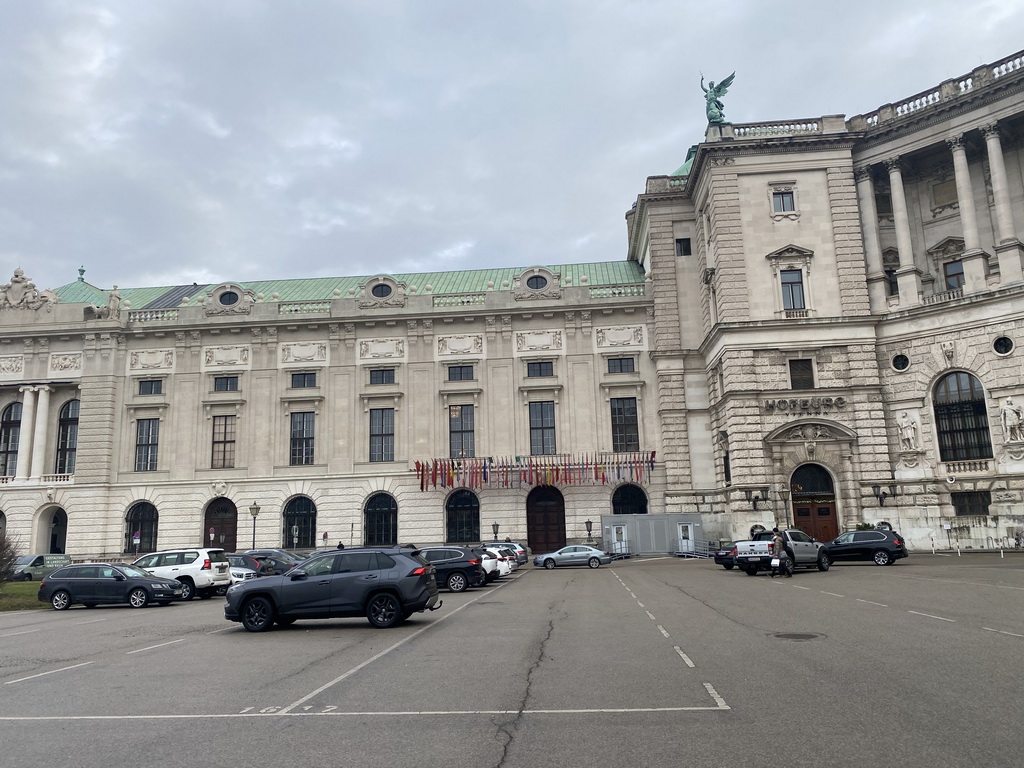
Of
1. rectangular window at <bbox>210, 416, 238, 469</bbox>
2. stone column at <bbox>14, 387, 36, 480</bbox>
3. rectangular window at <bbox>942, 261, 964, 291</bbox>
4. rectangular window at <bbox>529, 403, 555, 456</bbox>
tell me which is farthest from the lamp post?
rectangular window at <bbox>942, 261, 964, 291</bbox>

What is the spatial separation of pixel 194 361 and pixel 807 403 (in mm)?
39135

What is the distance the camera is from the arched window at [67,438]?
5312 cm

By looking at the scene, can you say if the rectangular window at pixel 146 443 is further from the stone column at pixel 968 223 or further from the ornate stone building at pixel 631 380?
the stone column at pixel 968 223

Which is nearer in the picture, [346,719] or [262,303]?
[346,719]

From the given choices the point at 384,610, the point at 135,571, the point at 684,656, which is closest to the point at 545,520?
the point at 135,571

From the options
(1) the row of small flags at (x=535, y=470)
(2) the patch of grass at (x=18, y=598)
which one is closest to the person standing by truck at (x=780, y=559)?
(1) the row of small flags at (x=535, y=470)

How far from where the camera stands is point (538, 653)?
12453 millimetres

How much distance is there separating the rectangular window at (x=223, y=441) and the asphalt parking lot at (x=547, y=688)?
113ft

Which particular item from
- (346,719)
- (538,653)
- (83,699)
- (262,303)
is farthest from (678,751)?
(262,303)

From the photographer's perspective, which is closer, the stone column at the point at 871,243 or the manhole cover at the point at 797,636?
the manhole cover at the point at 797,636

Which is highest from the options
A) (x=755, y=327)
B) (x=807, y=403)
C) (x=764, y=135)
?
(x=764, y=135)

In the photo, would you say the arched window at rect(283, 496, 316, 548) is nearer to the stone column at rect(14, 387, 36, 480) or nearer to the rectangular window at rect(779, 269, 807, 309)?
the stone column at rect(14, 387, 36, 480)

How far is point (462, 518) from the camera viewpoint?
164 feet

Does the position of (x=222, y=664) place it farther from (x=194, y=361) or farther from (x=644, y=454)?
(x=194, y=361)
